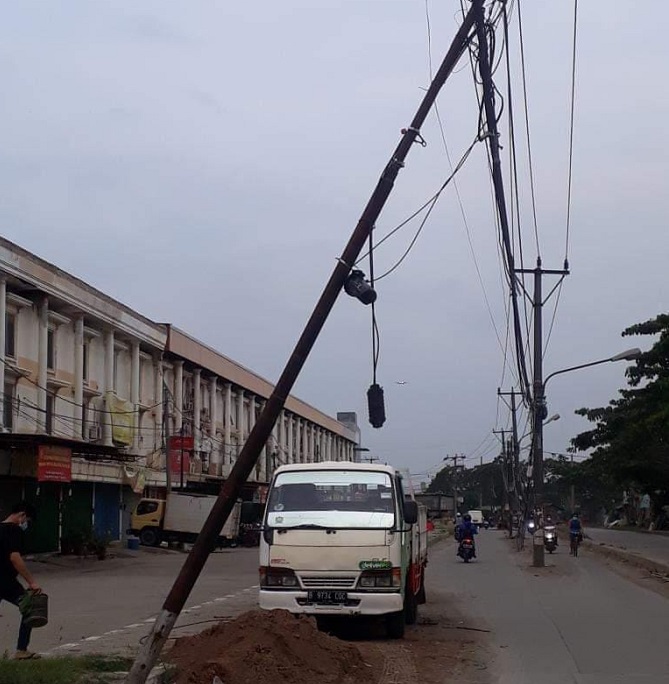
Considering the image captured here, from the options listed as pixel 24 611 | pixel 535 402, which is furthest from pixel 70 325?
pixel 24 611

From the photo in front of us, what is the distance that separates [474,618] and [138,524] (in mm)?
34505

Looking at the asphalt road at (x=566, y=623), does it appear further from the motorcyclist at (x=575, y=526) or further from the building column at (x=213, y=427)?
the building column at (x=213, y=427)

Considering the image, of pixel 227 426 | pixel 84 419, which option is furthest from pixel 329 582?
pixel 227 426

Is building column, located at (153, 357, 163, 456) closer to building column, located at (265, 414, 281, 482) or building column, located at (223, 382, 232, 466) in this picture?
building column, located at (223, 382, 232, 466)

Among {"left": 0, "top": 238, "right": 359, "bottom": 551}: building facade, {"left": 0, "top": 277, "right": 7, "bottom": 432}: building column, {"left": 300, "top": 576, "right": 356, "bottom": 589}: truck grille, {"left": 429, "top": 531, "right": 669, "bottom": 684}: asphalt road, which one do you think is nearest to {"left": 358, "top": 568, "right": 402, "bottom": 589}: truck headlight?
{"left": 300, "top": 576, "right": 356, "bottom": 589}: truck grille

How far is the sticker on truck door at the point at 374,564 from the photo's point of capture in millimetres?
14047

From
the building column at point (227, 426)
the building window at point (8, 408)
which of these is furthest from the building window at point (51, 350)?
the building column at point (227, 426)

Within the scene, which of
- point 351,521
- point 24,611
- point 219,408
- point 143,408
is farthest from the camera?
point 219,408

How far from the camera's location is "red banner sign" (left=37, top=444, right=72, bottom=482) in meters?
33.5

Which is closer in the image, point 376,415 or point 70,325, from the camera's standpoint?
point 376,415

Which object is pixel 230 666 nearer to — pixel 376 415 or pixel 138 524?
pixel 376 415

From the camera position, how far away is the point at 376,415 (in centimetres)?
1177

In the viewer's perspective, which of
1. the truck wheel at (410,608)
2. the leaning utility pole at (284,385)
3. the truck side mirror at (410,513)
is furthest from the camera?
the truck wheel at (410,608)

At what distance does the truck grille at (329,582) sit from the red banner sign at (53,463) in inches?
825
